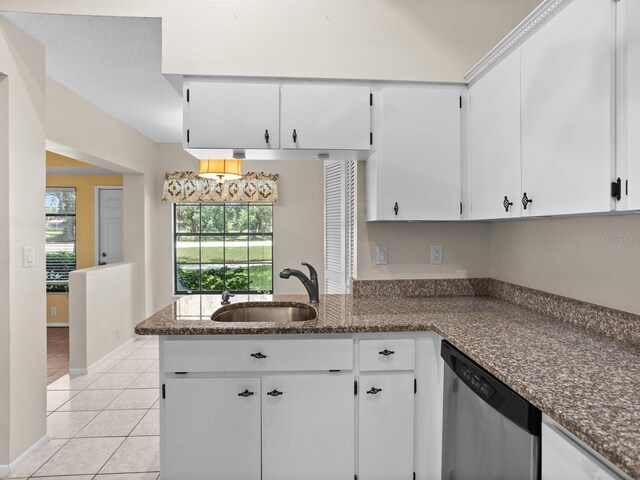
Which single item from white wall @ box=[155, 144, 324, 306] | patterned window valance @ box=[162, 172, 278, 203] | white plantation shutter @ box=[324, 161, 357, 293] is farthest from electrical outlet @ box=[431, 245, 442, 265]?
patterned window valance @ box=[162, 172, 278, 203]

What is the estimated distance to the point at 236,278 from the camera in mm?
5672

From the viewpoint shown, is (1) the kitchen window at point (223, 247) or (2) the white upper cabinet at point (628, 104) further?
(1) the kitchen window at point (223, 247)

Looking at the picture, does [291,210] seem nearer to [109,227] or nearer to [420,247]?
[109,227]

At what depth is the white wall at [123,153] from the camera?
3.42 meters

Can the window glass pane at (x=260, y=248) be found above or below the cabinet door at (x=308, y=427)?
above

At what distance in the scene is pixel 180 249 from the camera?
561 centimetres

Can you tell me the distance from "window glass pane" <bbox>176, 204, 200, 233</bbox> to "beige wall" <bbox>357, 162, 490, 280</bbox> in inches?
138

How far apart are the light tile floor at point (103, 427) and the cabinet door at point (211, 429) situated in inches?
24.5

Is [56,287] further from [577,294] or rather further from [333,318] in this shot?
[577,294]

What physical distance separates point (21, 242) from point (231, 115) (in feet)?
4.53

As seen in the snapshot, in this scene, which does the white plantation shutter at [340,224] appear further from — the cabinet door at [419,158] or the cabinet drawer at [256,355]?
the cabinet drawer at [256,355]

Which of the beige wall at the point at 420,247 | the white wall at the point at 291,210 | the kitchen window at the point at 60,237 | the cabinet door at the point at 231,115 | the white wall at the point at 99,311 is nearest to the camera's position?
the cabinet door at the point at 231,115

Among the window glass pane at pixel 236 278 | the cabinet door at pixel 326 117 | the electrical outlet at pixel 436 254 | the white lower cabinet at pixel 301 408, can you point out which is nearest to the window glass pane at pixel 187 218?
the window glass pane at pixel 236 278

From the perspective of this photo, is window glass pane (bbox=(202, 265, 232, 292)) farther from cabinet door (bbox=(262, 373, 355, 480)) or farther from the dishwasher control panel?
the dishwasher control panel
